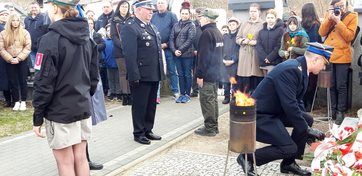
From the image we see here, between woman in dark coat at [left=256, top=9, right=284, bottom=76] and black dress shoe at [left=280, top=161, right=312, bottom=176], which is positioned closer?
black dress shoe at [left=280, top=161, right=312, bottom=176]

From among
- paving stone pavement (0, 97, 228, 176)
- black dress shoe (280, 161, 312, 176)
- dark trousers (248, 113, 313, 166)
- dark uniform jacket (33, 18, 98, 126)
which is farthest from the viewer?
paving stone pavement (0, 97, 228, 176)

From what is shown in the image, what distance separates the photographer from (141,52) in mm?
6551

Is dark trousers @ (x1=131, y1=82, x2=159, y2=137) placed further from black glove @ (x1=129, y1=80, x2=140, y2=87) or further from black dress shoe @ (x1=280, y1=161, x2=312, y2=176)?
black dress shoe @ (x1=280, y1=161, x2=312, y2=176)

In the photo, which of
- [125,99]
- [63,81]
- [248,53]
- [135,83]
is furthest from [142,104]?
[248,53]

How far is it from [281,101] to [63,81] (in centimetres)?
244

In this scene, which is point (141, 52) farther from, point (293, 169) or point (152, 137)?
point (293, 169)

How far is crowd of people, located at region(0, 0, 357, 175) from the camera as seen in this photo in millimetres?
3949

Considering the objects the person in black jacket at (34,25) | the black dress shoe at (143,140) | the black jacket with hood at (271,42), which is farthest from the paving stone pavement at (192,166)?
the person in black jacket at (34,25)

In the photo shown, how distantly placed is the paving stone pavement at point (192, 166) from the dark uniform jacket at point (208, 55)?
1.41m

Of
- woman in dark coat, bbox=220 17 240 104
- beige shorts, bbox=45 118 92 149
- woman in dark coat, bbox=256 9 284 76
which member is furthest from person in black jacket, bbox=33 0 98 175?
woman in dark coat, bbox=220 17 240 104

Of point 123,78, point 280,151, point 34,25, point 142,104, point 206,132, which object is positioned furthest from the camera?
point 34,25

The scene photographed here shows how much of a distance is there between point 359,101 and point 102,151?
567 centimetres

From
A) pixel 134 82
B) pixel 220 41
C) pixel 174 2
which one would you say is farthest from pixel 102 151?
pixel 174 2

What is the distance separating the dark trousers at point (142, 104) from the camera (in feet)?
21.8
